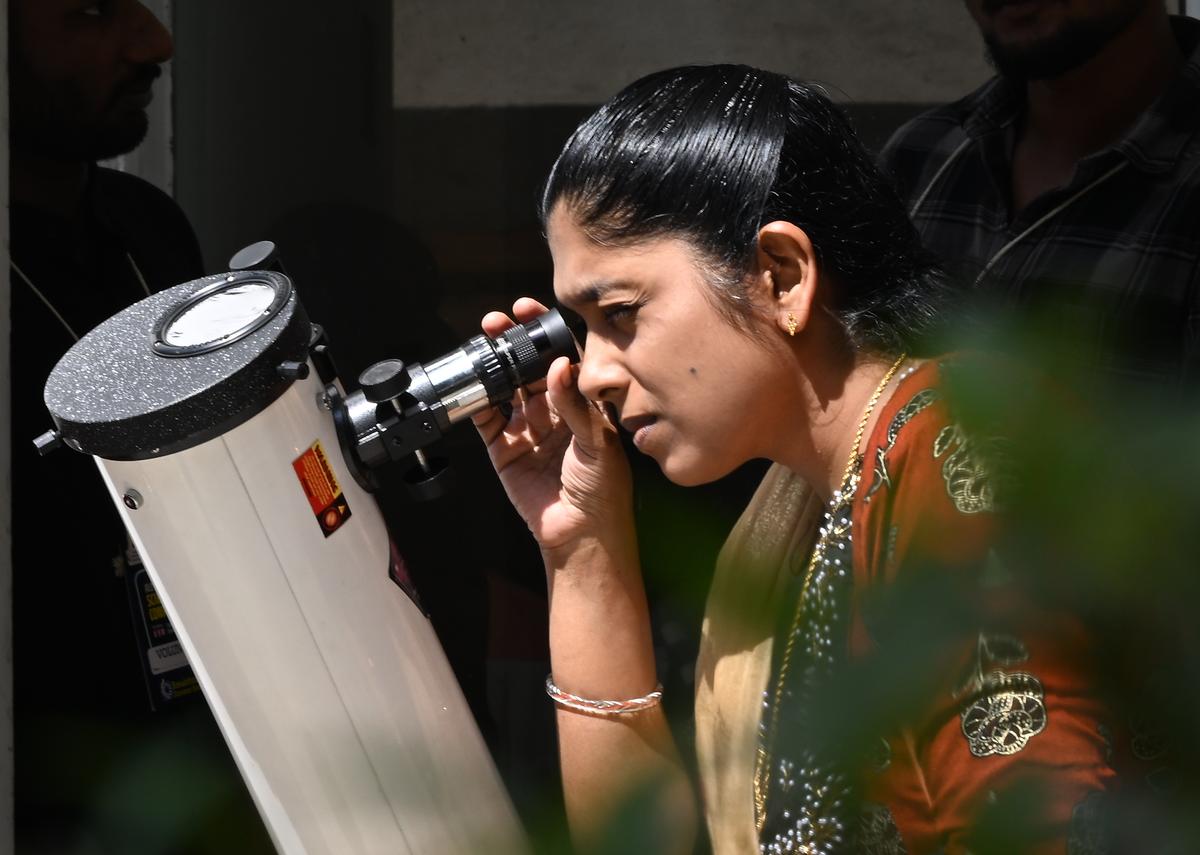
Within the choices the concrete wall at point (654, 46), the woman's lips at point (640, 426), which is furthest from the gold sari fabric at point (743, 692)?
the concrete wall at point (654, 46)

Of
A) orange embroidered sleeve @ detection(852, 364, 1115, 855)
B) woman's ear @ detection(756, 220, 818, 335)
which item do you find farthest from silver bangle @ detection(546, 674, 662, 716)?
orange embroidered sleeve @ detection(852, 364, 1115, 855)

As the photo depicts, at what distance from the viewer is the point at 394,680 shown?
1.28 metres

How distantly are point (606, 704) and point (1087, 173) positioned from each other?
3.03 ft

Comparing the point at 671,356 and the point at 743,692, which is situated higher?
the point at 671,356

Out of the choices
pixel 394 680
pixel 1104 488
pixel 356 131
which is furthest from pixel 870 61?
pixel 1104 488

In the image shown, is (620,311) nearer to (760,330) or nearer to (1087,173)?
(760,330)

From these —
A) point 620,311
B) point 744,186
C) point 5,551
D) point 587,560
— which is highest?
point 744,186

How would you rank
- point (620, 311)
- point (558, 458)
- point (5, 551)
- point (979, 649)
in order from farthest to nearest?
1. point (558, 458)
2. point (5, 551)
3. point (620, 311)
4. point (979, 649)

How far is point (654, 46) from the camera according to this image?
7.14ft

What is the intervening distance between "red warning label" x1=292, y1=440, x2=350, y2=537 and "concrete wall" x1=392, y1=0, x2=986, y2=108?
3.65ft

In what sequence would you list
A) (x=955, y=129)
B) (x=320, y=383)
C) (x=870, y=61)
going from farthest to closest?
(x=870, y=61) < (x=955, y=129) < (x=320, y=383)

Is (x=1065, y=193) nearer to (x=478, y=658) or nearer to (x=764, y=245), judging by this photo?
(x=764, y=245)

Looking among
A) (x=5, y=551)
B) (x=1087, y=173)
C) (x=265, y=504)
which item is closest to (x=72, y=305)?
(x=5, y=551)

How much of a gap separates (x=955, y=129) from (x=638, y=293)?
940mm
